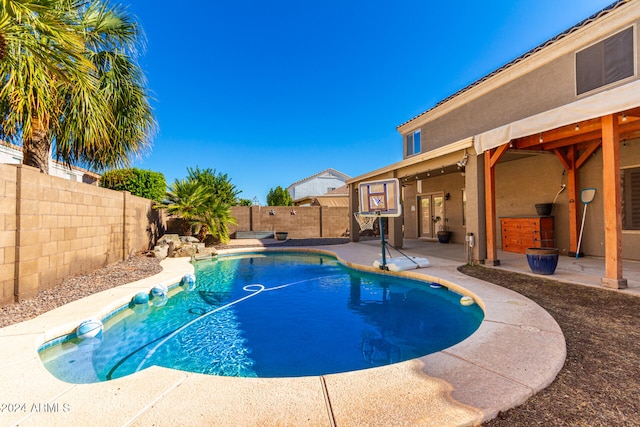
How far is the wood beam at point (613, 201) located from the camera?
4.65m

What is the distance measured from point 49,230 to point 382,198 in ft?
22.6

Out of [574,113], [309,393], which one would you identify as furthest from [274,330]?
[574,113]

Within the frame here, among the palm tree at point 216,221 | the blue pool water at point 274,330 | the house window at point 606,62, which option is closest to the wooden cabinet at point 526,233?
the house window at point 606,62

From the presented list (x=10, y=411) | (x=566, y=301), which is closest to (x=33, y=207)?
(x=10, y=411)

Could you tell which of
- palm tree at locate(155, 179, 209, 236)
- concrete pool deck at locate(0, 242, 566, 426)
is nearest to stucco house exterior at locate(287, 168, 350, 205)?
palm tree at locate(155, 179, 209, 236)

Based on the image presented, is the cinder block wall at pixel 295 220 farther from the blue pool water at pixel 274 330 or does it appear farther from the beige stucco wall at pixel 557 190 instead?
the blue pool water at pixel 274 330

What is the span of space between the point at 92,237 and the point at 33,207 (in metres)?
2.34

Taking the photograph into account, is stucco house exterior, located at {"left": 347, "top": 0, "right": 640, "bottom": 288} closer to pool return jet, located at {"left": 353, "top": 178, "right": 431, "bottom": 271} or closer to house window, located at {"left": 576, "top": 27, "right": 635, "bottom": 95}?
house window, located at {"left": 576, "top": 27, "right": 635, "bottom": 95}

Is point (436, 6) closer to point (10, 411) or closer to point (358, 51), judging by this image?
point (358, 51)

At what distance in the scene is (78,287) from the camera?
210 inches

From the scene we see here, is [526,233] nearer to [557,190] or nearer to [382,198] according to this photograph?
[557,190]

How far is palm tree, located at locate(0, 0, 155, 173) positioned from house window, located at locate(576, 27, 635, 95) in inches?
406

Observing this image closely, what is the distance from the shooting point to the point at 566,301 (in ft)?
14.3

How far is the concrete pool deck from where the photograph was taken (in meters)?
1.89
